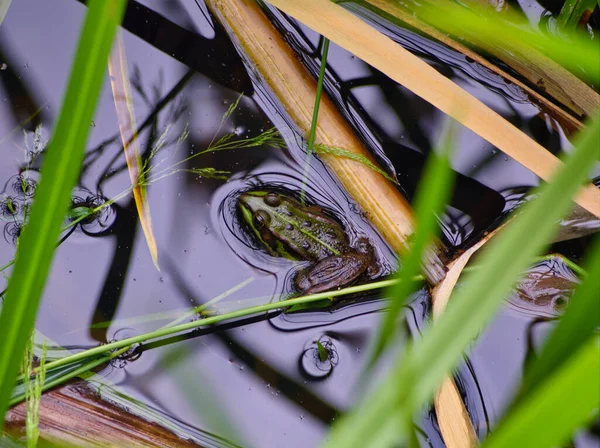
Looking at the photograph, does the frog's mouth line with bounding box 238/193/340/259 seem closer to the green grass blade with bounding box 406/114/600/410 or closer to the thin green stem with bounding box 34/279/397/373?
the thin green stem with bounding box 34/279/397/373

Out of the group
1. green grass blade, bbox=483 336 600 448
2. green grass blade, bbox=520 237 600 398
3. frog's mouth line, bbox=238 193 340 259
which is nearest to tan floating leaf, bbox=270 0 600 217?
frog's mouth line, bbox=238 193 340 259

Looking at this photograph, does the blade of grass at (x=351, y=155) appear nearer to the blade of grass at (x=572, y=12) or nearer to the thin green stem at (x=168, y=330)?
the thin green stem at (x=168, y=330)

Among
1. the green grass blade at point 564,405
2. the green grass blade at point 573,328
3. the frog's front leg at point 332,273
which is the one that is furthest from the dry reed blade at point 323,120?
the green grass blade at point 564,405

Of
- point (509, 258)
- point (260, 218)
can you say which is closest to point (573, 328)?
point (509, 258)

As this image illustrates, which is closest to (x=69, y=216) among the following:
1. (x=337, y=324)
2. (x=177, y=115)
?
(x=177, y=115)

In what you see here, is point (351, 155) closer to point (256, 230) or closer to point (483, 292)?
point (256, 230)

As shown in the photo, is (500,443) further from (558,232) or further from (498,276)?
(558,232)
